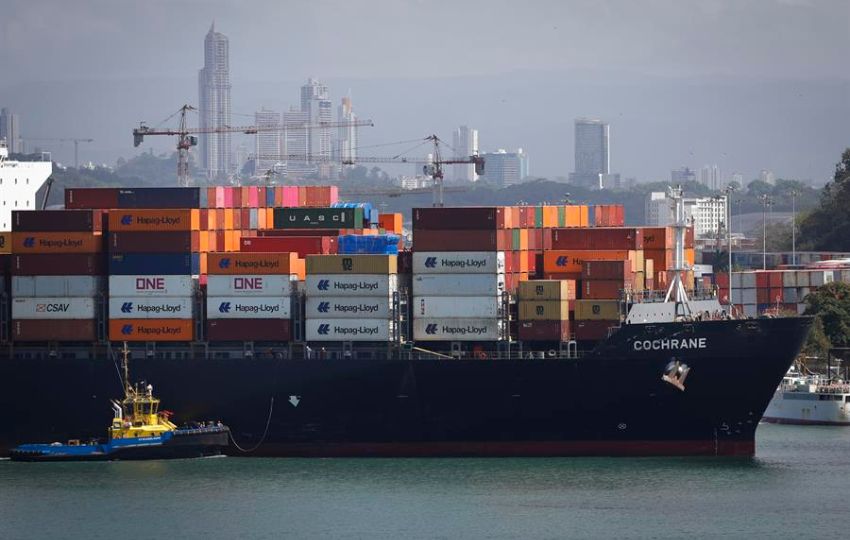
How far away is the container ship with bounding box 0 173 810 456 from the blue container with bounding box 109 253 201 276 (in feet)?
0.19

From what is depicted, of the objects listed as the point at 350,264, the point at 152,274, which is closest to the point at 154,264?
the point at 152,274

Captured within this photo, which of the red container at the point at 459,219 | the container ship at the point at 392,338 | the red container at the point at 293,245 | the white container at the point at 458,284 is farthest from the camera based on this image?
the red container at the point at 293,245

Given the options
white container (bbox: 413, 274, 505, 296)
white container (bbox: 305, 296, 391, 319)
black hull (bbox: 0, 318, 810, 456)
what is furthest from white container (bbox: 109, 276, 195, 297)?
white container (bbox: 413, 274, 505, 296)

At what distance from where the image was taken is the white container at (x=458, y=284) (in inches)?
2291

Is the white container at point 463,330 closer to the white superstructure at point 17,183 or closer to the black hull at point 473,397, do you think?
the black hull at point 473,397

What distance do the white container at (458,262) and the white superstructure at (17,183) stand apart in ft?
64.1

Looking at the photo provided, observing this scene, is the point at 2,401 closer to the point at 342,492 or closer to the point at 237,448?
the point at 237,448

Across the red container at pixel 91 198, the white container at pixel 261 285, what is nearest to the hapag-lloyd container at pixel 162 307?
the white container at pixel 261 285

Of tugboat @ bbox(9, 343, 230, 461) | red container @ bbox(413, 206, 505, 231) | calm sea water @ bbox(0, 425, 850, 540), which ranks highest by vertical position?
red container @ bbox(413, 206, 505, 231)

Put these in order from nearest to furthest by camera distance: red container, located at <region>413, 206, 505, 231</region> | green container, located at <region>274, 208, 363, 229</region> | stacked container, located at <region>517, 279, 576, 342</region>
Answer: stacked container, located at <region>517, 279, 576, 342</region>, red container, located at <region>413, 206, 505, 231</region>, green container, located at <region>274, 208, 363, 229</region>

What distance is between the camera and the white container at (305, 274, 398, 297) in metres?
58.3

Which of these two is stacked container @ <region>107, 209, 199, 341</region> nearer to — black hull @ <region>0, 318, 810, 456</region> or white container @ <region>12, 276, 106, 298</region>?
white container @ <region>12, 276, 106, 298</region>

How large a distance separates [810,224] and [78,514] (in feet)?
269

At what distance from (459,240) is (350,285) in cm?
343
